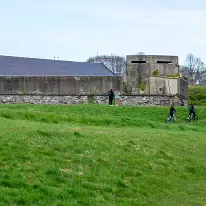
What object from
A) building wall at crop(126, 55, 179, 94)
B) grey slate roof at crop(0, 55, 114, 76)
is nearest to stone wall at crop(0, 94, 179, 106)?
building wall at crop(126, 55, 179, 94)

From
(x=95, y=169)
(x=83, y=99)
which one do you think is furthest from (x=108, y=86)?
(x=95, y=169)

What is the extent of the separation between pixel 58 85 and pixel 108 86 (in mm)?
3577

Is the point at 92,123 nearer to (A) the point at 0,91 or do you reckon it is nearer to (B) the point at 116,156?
(B) the point at 116,156

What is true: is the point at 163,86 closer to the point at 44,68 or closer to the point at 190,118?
the point at 190,118

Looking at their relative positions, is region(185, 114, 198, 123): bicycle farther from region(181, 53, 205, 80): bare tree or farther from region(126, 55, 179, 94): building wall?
region(181, 53, 205, 80): bare tree

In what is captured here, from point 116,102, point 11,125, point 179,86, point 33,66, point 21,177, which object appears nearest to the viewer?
point 21,177

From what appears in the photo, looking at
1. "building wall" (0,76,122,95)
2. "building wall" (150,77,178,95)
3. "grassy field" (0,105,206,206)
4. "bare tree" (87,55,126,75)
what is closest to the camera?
"grassy field" (0,105,206,206)

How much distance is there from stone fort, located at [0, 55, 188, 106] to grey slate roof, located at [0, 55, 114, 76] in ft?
17.6

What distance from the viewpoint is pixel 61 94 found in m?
35.5

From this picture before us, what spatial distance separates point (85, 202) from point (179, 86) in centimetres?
2950

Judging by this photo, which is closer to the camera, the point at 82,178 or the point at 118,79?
the point at 82,178

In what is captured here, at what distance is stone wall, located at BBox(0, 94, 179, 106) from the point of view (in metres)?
35.2

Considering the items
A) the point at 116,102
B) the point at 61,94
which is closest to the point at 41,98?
the point at 61,94

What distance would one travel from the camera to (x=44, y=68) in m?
43.1
